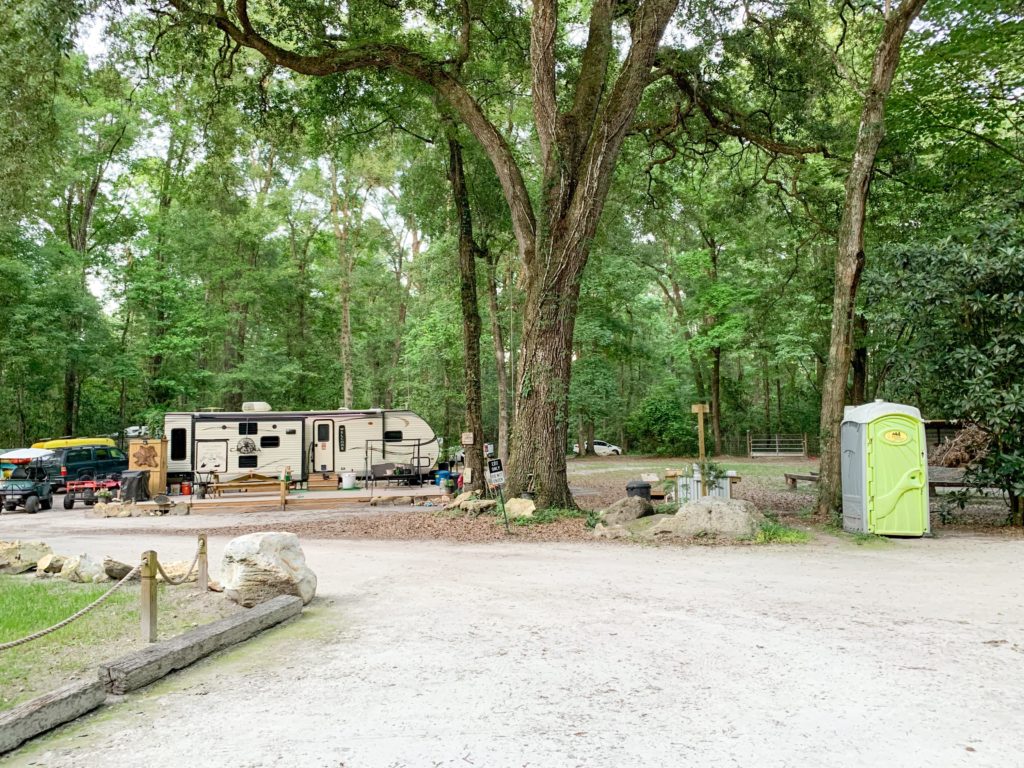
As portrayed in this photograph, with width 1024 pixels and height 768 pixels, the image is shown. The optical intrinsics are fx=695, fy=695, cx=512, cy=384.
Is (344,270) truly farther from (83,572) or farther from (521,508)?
(83,572)

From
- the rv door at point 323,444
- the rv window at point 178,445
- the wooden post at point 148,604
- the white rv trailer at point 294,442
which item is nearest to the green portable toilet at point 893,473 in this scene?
the wooden post at point 148,604

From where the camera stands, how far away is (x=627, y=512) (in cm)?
1168

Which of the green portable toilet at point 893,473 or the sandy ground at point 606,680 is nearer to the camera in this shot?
the sandy ground at point 606,680

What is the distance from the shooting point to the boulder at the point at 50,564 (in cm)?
813

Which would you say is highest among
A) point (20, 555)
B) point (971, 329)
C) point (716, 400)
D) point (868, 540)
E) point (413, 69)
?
point (413, 69)

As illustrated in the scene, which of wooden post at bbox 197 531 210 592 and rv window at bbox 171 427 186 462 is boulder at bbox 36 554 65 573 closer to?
wooden post at bbox 197 531 210 592

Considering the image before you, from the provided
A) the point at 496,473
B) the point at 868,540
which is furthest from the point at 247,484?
Result: the point at 868,540

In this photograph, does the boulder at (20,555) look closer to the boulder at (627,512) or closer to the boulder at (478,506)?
the boulder at (478,506)

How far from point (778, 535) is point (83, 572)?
9100 mm

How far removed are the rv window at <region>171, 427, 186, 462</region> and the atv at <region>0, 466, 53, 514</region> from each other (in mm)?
3265

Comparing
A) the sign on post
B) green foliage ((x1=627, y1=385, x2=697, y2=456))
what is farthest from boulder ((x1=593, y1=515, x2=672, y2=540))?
green foliage ((x1=627, y1=385, x2=697, y2=456))

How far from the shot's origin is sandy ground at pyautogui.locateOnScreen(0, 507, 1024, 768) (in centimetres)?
336

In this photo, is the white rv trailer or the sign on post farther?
the white rv trailer

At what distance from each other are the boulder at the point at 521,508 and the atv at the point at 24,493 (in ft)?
41.6
